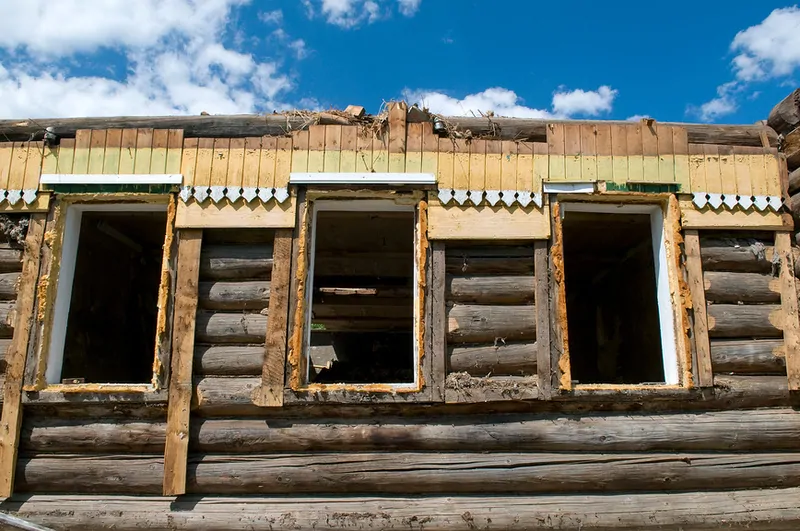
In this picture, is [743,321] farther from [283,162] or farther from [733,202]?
[283,162]

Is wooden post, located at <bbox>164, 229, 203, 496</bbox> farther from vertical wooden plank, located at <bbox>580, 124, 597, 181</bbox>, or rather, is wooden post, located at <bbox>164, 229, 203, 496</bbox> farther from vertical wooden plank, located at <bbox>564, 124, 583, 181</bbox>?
vertical wooden plank, located at <bbox>580, 124, 597, 181</bbox>

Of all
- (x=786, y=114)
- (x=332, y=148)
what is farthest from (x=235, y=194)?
(x=786, y=114)

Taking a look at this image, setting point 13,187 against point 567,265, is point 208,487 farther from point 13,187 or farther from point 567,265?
point 567,265

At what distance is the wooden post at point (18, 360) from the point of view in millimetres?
4352

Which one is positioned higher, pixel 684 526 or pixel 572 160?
pixel 572 160

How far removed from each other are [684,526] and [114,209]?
5.06 m

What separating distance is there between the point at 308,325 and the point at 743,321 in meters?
3.34

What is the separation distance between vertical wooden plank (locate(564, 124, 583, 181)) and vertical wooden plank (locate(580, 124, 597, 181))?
0.03 metres

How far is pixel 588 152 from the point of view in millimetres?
4801

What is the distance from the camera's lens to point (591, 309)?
29.2 feet

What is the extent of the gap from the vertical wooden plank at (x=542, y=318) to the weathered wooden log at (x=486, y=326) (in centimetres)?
7

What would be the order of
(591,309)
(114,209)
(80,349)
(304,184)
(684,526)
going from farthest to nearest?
(591,309) → (80,349) → (114,209) → (304,184) → (684,526)

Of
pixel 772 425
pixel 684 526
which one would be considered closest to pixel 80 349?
pixel 684 526

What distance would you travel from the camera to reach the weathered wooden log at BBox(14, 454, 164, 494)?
173 inches
